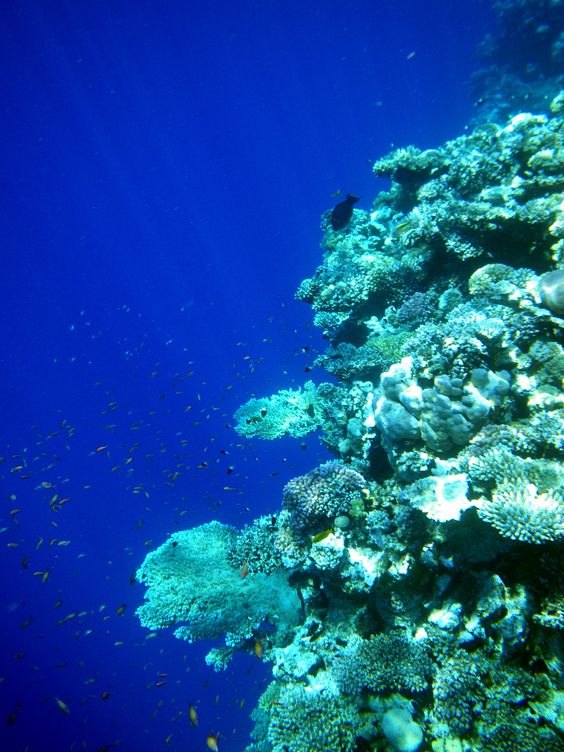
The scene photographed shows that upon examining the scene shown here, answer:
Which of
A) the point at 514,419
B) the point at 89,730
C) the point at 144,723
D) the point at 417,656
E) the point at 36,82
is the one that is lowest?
the point at 417,656

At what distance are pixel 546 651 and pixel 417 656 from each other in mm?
1311

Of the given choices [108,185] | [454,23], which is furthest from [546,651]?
[454,23]

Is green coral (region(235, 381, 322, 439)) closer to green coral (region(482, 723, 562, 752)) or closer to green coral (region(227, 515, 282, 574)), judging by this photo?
green coral (region(227, 515, 282, 574))

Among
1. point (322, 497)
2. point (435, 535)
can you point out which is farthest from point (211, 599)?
point (435, 535)

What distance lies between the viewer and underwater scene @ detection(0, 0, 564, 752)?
4.25 m

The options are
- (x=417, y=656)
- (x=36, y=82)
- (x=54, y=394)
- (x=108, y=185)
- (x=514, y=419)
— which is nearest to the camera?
(x=417, y=656)

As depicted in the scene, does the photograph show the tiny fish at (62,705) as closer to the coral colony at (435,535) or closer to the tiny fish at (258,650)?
the coral colony at (435,535)

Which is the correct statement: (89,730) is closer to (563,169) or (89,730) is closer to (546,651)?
(546,651)

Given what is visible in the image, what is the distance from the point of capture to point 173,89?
65250 mm

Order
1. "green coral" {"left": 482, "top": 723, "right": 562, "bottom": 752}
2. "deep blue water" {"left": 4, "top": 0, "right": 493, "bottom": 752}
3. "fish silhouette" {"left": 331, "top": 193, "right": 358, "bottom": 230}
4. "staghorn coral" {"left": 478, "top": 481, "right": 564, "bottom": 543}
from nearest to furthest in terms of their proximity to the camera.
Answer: "green coral" {"left": 482, "top": 723, "right": 562, "bottom": 752}
"staghorn coral" {"left": 478, "top": 481, "right": 564, "bottom": 543}
"fish silhouette" {"left": 331, "top": 193, "right": 358, "bottom": 230}
"deep blue water" {"left": 4, "top": 0, "right": 493, "bottom": 752}

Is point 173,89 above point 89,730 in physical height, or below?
above

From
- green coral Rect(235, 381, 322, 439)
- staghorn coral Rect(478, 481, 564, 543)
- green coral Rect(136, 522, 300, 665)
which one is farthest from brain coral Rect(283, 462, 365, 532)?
green coral Rect(235, 381, 322, 439)

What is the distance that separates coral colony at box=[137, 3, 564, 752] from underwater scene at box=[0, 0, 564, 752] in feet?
0.11

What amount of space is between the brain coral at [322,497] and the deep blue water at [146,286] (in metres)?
10.2
